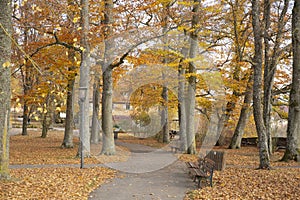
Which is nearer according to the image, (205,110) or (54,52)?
(54,52)

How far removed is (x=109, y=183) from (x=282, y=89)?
1526 centimetres

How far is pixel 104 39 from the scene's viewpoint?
1439 centimetres

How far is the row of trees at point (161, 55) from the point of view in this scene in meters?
11.4

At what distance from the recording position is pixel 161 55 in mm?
17953

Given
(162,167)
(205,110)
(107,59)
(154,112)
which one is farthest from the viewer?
(154,112)

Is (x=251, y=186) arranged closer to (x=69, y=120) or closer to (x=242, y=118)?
(x=69, y=120)

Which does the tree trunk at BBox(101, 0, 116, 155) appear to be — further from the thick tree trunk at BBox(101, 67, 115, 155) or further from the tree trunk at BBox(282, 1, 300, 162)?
the tree trunk at BBox(282, 1, 300, 162)

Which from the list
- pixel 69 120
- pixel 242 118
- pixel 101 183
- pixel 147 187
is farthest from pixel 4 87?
pixel 242 118

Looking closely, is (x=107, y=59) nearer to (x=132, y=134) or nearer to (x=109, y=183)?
(x=109, y=183)

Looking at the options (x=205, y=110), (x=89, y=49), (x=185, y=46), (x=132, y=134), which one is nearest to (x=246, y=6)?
(x=185, y=46)

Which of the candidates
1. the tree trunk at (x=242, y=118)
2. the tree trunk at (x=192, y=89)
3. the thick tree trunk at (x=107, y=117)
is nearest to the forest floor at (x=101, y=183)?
the thick tree trunk at (x=107, y=117)

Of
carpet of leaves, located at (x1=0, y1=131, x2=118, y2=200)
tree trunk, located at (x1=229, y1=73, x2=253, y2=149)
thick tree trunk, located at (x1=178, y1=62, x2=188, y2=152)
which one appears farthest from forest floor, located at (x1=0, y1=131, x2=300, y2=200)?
tree trunk, located at (x1=229, y1=73, x2=253, y2=149)

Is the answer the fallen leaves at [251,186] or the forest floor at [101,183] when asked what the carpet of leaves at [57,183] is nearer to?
the forest floor at [101,183]

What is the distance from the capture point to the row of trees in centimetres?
1140
